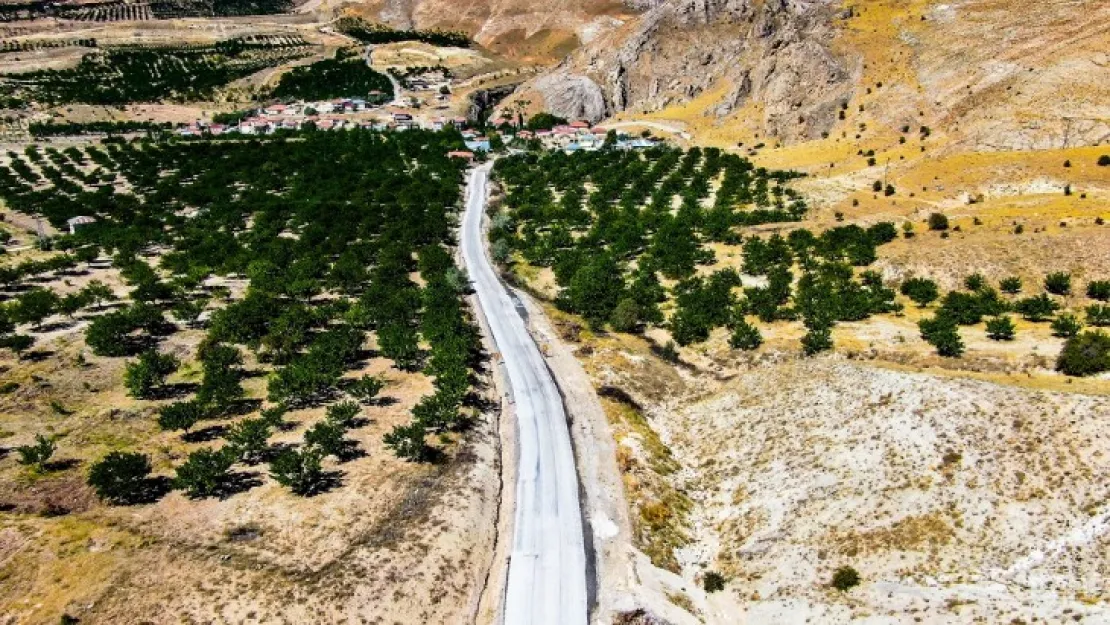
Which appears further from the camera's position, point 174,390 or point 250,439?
point 174,390

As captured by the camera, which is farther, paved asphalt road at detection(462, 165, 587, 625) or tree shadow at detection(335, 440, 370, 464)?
tree shadow at detection(335, 440, 370, 464)

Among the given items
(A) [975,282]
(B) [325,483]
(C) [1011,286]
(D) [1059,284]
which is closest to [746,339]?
(A) [975,282]

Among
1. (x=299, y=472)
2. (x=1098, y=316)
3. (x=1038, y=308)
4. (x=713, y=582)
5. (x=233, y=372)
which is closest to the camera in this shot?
Answer: (x=713, y=582)

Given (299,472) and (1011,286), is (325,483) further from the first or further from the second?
(1011,286)

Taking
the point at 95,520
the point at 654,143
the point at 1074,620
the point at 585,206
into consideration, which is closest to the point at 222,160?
the point at 585,206

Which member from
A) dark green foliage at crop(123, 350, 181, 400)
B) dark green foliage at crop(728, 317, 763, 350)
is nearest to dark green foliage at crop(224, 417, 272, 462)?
dark green foliage at crop(123, 350, 181, 400)

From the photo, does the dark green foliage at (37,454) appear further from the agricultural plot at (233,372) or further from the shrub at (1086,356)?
the shrub at (1086,356)

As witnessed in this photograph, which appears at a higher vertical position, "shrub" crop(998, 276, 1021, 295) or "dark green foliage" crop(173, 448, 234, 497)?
"shrub" crop(998, 276, 1021, 295)

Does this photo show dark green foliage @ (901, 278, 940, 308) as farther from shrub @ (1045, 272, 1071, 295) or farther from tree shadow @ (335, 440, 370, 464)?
tree shadow @ (335, 440, 370, 464)
